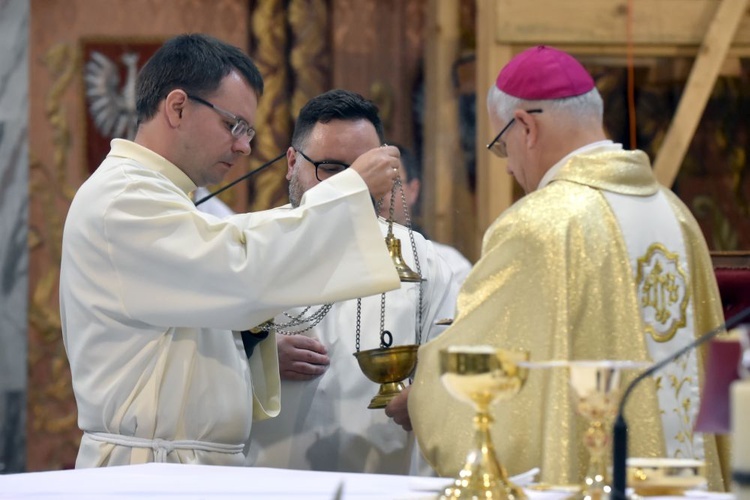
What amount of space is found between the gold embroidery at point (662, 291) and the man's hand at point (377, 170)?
69cm

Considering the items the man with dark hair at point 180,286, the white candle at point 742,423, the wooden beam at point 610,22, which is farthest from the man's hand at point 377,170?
the wooden beam at point 610,22

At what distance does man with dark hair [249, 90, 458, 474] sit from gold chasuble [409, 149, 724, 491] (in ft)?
2.77

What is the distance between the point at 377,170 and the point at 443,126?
3519 millimetres

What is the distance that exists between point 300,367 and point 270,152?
3.33m

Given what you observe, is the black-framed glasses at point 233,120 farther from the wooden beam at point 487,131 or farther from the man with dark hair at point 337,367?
the wooden beam at point 487,131

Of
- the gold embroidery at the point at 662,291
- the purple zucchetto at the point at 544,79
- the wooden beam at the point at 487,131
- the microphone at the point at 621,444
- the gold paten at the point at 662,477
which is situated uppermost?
the wooden beam at the point at 487,131

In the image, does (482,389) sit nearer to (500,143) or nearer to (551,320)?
(551,320)

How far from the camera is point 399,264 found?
3.61 meters

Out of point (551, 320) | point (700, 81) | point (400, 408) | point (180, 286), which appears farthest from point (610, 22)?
point (180, 286)

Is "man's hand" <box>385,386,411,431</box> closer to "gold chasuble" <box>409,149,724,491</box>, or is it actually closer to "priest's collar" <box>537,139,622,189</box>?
"gold chasuble" <box>409,149,724,491</box>

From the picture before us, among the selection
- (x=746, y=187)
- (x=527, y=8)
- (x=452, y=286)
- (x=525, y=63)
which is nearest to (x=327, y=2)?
(x=527, y=8)

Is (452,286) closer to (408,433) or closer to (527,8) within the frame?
(408,433)

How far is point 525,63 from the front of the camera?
346 centimetres

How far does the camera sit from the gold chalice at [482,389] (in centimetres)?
223
